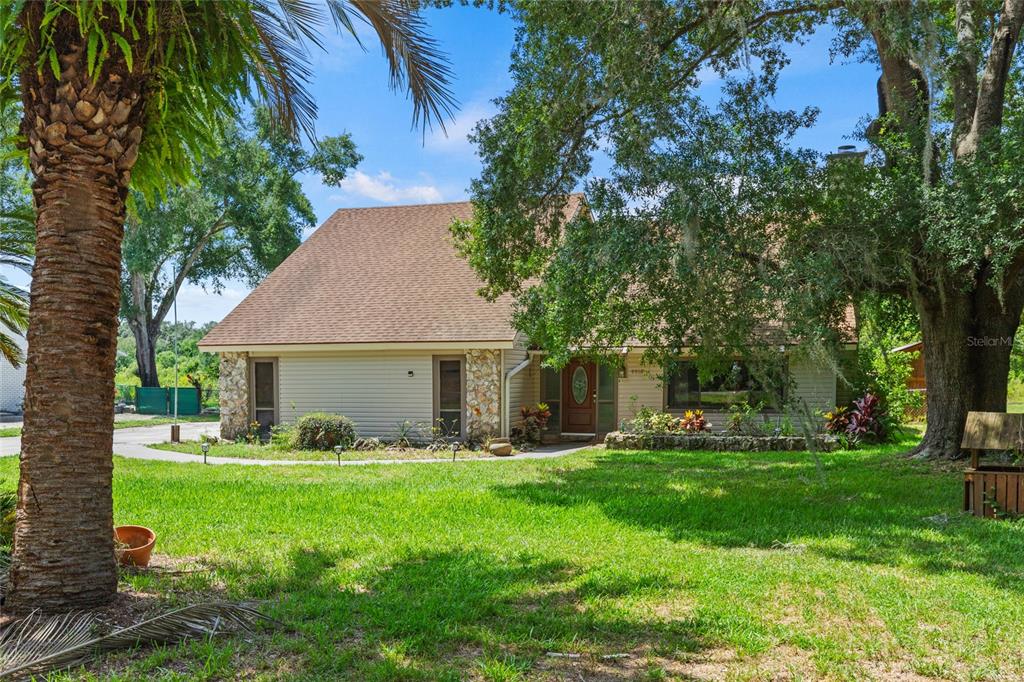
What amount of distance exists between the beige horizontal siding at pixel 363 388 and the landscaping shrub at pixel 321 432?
93 cm

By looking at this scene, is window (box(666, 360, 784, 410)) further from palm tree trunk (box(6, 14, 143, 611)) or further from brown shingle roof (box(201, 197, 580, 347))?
palm tree trunk (box(6, 14, 143, 611))

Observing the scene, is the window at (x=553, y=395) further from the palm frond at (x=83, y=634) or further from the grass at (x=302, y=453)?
the palm frond at (x=83, y=634)

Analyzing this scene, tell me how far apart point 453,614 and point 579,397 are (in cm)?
1372

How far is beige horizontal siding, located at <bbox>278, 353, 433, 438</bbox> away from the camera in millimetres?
16844

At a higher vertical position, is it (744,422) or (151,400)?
(744,422)

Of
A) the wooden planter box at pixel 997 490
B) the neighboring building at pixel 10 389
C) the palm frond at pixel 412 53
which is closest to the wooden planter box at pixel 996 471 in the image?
the wooden planter box at pixel 997 490

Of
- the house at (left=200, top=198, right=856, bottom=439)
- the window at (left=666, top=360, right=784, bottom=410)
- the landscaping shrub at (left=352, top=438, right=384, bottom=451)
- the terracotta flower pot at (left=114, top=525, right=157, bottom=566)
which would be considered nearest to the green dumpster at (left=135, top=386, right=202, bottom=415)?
the house at (left=200, top=198, right=856, bottom=439)

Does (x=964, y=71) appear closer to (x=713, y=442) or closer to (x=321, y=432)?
(x=713, y=442)

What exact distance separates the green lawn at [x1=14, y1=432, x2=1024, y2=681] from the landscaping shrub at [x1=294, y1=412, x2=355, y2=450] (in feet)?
17.3

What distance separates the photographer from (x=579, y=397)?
18.4m

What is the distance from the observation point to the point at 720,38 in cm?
1055

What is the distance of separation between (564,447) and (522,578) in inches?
440

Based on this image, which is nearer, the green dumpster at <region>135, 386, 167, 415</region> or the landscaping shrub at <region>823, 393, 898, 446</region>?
the landscaping shrub at <region>823, 393, 898, 446</region>

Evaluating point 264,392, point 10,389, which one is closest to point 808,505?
point 264,392
